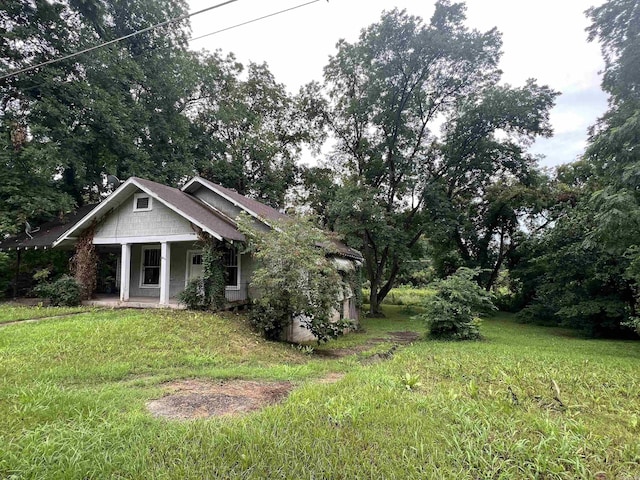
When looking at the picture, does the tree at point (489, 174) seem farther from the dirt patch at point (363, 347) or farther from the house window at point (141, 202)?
the house window at point (141, 202)

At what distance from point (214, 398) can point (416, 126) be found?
71.7ft

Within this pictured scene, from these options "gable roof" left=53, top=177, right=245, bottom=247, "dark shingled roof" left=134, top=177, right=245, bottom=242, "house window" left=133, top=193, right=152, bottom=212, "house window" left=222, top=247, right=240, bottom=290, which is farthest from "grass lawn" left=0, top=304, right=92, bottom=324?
"house window" left=222, top=247, right=240, bottom=290

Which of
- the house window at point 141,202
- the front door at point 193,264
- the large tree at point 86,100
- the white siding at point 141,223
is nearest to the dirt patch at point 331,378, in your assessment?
the white siding at point 141,223

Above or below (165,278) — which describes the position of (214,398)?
below

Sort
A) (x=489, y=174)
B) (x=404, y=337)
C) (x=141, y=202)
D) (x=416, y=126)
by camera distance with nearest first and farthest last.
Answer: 1. (x=141, y=202)
2. (x=404, y=337)
3. (x=416, y=126)
4. (x=489, y=174)

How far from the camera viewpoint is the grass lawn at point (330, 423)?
9.62 feet

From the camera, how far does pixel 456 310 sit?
473 inches

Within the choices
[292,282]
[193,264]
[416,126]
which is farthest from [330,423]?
[416,126]

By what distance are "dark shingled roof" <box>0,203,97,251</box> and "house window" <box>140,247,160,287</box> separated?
3.49 m

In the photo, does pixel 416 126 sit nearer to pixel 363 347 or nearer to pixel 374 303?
pixel 374 303

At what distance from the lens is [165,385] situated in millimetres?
5398

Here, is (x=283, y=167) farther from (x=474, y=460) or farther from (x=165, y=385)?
(x=474, y=460)

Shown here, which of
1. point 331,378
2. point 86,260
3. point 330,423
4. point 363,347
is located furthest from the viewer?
point 86,260

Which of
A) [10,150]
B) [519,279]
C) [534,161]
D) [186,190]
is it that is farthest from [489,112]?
[10,150]
